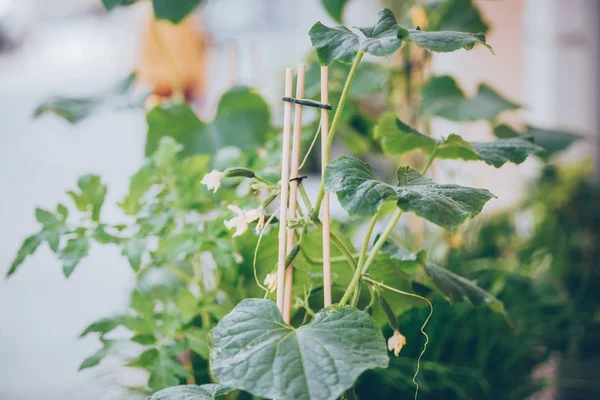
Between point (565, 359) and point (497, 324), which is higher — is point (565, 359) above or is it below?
below

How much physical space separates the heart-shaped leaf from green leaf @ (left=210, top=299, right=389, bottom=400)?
0.26m

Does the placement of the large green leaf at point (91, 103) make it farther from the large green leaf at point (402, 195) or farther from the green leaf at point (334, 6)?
the large green leaf at point (402, 195)

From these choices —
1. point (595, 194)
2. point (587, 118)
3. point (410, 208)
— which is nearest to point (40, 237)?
point (410, 208)

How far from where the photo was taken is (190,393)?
1.61ft

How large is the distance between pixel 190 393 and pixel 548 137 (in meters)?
0.90

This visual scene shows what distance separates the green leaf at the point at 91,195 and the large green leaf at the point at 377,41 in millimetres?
347

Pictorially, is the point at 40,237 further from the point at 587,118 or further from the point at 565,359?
the point at 587,118

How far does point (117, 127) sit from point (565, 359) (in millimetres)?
1850

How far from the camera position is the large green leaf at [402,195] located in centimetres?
43

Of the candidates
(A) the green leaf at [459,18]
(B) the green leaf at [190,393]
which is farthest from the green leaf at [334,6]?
(B) the green leaf at [190,393]

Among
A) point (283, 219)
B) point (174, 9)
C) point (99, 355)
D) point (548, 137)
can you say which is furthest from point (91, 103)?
point (548, 137)

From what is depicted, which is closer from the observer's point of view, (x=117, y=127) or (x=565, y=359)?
(x=565, y=359)

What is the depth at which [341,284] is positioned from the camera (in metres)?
0.68

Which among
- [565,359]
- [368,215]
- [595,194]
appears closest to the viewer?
[368,215]
